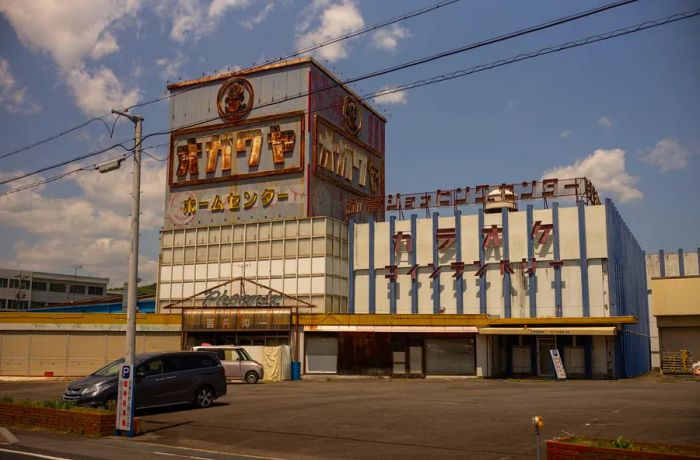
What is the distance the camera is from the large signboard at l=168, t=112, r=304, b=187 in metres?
48.4

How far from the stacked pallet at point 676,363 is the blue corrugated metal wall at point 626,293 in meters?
1.75

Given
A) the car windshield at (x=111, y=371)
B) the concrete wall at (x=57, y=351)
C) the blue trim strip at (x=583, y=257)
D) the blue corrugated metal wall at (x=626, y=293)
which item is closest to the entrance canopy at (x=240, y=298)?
the concrete wall at (x=57, y=351)

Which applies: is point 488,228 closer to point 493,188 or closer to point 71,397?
point 493,188

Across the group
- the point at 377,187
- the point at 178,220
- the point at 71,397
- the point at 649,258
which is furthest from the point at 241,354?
the point at 649,258

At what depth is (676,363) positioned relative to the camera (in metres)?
49.0

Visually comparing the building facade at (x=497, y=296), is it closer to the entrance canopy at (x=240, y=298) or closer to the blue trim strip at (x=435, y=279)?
the blue trim strip at (x=435, y=279)

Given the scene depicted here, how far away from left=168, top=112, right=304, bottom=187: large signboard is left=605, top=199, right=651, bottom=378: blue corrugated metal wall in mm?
21415

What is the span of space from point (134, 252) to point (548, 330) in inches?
1032

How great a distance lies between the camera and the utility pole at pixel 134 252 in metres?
19.0

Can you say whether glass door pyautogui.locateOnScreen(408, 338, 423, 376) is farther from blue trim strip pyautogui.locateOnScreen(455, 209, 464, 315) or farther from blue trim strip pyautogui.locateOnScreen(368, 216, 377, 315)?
blue trim strip pyautogui.locateOnScreen(368, 216, 377, 315)

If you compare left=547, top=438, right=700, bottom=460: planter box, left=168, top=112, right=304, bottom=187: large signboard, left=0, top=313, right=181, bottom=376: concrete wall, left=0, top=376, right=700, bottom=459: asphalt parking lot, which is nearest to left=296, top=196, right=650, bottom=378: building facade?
left=168, top=112, right=304, bottom=187: large signboard

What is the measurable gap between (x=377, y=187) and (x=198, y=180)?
15.0 meters

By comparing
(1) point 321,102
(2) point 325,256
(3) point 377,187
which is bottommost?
(2) point 325,256

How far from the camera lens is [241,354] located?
120 feet
